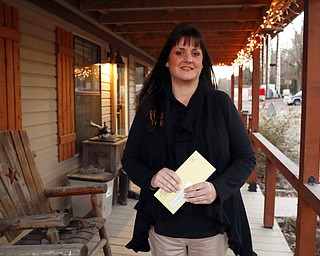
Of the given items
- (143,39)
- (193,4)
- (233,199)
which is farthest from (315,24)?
(143,39)

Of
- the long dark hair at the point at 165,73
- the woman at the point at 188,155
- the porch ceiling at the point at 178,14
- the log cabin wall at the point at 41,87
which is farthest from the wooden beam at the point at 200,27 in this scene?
the woman at the point at 188,155

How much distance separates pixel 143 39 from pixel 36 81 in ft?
9.31

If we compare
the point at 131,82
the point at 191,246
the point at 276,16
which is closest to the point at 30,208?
the point at 191,246

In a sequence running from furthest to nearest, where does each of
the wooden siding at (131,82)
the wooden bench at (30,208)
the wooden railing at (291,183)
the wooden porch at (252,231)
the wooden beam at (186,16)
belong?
the wooden siding at (131,82) < the wooden beam at (186,16) < the wooden porch at (252,231) < the wooden bench at (30,208) < the wooden railing at (291,183)

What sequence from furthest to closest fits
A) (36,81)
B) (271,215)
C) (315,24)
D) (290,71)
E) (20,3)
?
(290,71) < (271,215) < (36,81) < (20,3) < (315,24)

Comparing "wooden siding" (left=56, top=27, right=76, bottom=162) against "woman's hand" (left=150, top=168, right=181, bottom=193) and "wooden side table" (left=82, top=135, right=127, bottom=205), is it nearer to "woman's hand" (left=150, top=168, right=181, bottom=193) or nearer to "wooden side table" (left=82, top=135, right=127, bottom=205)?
"wooden side table" (left=82, top=135, right=127, bottom=205)

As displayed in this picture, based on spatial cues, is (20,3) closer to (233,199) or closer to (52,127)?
(52,127)

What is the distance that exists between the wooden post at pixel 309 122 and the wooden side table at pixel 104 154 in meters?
2.11

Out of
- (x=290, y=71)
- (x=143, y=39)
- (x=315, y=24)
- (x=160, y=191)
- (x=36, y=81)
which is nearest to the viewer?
(x=160, y=191)

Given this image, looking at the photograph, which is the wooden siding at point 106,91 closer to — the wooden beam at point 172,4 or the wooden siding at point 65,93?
the wooden siding at point 65,93

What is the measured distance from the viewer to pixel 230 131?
1199 mm

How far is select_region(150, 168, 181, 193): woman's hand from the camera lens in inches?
44.2

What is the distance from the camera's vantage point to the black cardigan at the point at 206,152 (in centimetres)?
117

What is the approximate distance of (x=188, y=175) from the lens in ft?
3.74
